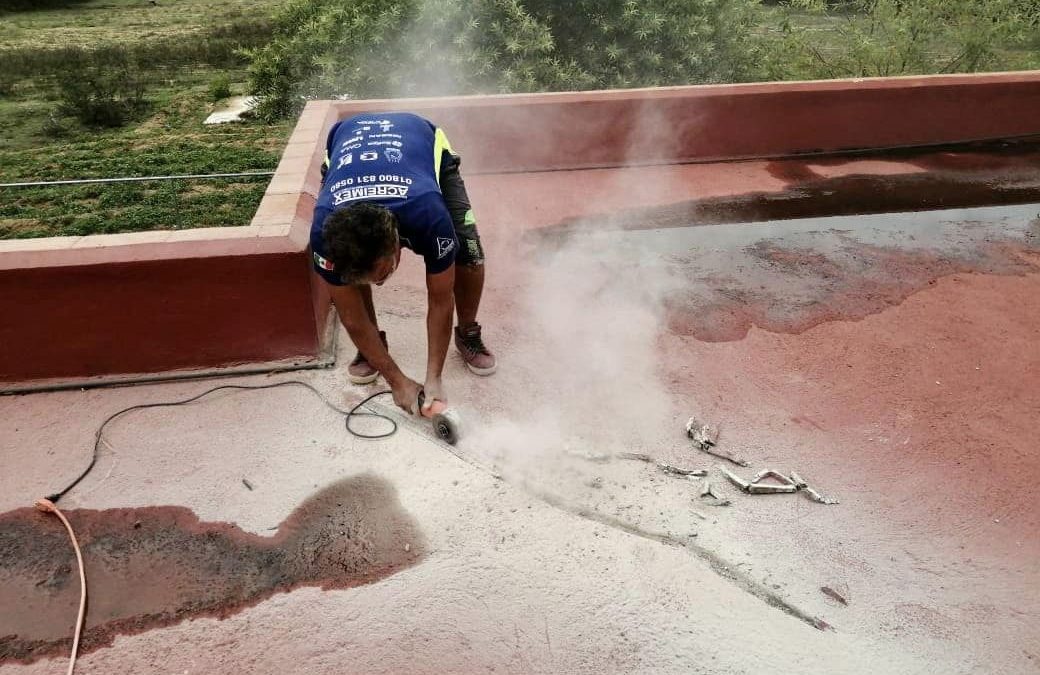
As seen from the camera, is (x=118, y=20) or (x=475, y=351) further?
(x=118, y=20)

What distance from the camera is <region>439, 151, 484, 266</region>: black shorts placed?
3.30 metres

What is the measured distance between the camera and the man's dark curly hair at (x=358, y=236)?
254 cm

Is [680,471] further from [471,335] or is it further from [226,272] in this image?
[226,272]

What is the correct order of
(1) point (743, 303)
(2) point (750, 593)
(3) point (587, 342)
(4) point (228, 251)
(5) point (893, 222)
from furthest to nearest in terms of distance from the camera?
1. (5) point (893, 222)
2. (1) point (743, 303)
3. (3) point (587, 342)
4. (4) point (228, 251)
5. (2) point (750, 593)

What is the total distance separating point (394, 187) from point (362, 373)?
1.18 m

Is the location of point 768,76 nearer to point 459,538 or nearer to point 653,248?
point 653,248

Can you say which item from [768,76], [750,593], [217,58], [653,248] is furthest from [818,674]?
[217,58]

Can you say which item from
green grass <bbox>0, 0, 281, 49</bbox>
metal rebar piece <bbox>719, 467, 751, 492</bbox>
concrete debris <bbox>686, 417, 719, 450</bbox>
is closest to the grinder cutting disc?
concrete debris <bbox>686, 417, 719, 450</bbox>

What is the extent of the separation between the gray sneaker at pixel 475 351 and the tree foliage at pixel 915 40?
23.2ft

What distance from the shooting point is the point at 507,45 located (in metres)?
7.57

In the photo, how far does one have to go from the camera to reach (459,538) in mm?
2805

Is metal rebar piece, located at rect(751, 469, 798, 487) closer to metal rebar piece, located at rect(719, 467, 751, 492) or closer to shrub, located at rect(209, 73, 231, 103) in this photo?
metal rebar piece, located at rect(719, 467, 751, 492)

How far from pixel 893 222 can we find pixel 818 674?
454 cm

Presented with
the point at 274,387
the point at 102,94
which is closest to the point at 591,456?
the point at 274,387
